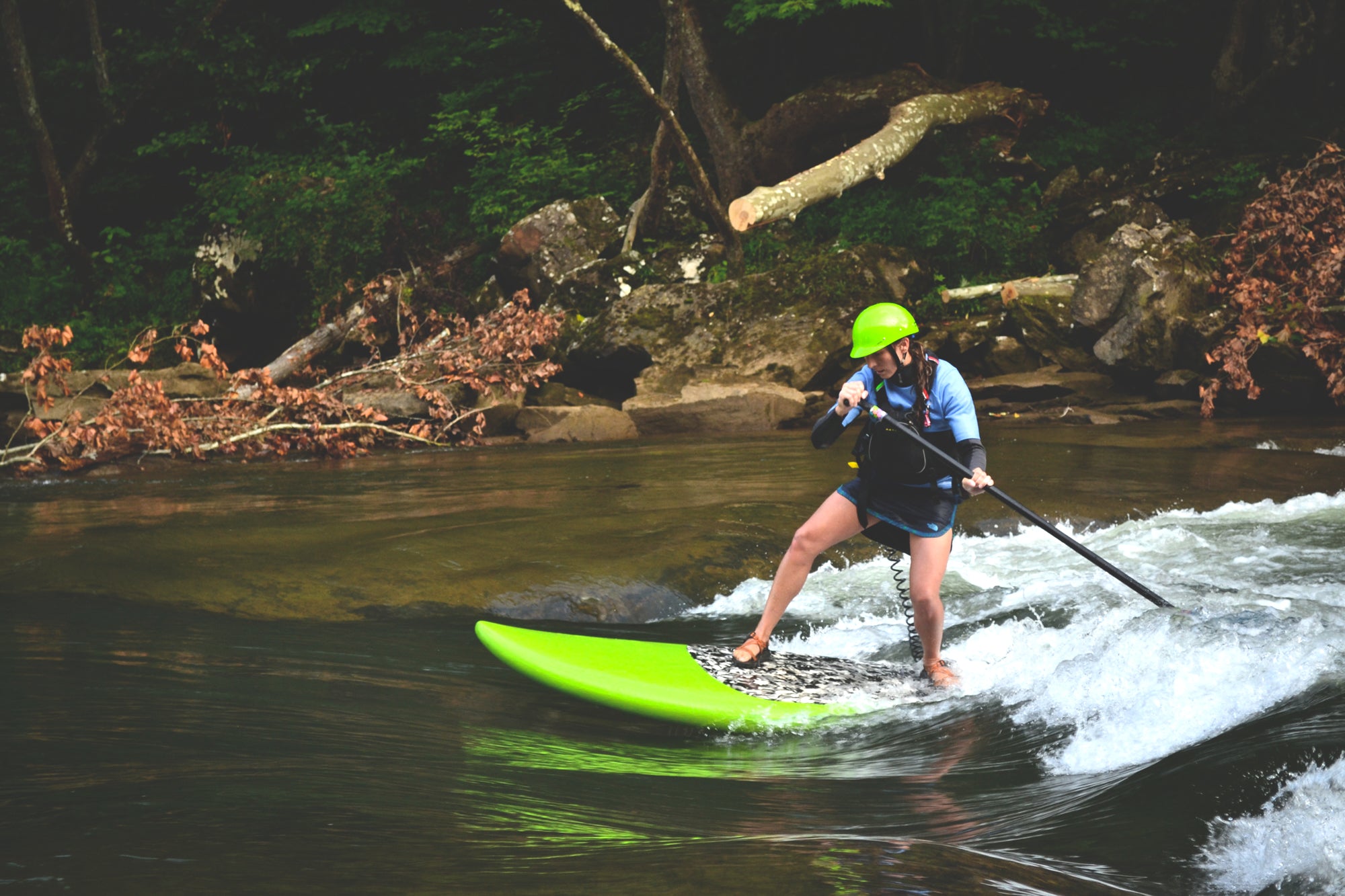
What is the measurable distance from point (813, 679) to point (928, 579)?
2.06 feet

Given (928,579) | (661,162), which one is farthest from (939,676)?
(661,162)

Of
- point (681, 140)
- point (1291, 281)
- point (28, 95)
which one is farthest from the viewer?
point (28, 95)

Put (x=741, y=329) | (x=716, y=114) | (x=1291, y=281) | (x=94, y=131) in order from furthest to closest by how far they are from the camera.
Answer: (x=94, y=131)
(x=716, y=114)
(x=741, y=329)
(x=1291, y=281)

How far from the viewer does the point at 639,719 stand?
4.37 meters

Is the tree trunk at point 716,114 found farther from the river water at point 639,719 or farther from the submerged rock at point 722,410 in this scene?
the river water at point 639,719

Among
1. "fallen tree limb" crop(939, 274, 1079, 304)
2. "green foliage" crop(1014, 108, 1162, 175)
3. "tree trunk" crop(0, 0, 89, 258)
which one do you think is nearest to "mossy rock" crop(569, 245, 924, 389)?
"fallen tree limb" crop(939, 274, 1079, 304)

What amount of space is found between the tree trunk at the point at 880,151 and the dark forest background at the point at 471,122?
675mm

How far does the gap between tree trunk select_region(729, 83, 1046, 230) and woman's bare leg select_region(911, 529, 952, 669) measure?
826cm

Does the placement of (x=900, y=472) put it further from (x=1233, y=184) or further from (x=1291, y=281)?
(x=1233, y=184)

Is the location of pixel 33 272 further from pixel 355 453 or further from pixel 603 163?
pixel 355 453

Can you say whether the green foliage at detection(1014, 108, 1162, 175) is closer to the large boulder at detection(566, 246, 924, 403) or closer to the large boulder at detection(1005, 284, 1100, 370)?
the large boulder at detection(1005, 284, 1100, 370)

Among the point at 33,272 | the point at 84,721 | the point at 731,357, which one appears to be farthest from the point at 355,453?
the point at 33,272

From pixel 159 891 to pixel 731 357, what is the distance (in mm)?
10959

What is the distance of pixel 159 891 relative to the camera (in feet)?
7.20
